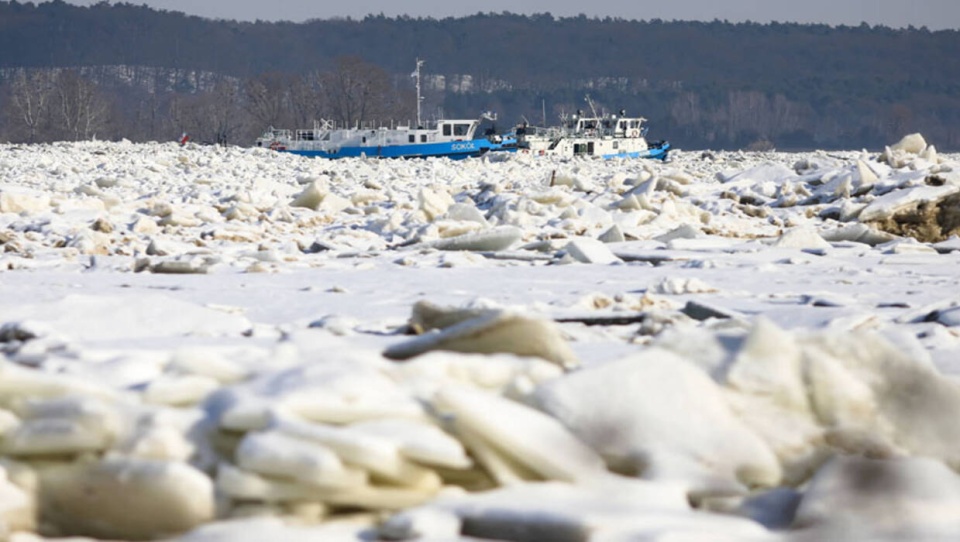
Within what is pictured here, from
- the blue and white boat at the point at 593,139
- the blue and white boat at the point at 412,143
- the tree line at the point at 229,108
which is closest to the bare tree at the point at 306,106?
the tree line at the point at 229,108

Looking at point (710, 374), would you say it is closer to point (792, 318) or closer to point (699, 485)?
point (699, 485)

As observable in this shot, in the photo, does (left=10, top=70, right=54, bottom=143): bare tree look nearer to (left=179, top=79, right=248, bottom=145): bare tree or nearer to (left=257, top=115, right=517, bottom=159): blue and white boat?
(left=179, top=79, right=248, bottom=145): bare tree

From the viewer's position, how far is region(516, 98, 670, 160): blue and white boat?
140 ft

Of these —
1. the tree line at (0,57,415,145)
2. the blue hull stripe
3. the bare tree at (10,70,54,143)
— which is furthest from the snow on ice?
the bare tree at (10,70,54,143)

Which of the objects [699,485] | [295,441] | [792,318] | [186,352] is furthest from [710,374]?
[792,318]

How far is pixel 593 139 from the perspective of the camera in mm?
43812

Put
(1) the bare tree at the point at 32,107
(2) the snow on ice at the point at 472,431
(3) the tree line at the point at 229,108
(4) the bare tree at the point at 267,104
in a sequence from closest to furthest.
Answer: (2) the snow on ice at the point at 472,431
(1) the bare tree at the point at 32,107
(3) the tree line at the point at 229,108
(4) the bare tree at the point at 267,104

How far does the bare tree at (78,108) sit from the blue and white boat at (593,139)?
68.9 feet

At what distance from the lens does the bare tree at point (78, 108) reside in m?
55.1

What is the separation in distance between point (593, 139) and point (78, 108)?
25488 millimetres

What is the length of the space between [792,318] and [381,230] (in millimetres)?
4807

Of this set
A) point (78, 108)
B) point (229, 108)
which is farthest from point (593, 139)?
point (229, 108)

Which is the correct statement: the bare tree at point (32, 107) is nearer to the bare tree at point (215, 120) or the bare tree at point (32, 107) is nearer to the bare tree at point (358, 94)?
the bare tree at point (215, 120)

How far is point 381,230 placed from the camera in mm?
8695
